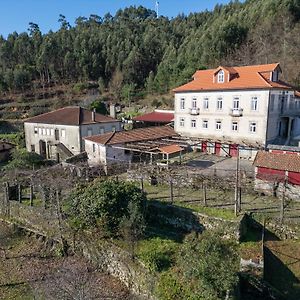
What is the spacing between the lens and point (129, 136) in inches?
1237

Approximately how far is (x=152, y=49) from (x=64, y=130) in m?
54.0

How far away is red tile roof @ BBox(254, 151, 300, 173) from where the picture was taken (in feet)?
64.4

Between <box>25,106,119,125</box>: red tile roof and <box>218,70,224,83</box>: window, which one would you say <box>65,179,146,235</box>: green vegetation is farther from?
<box>25,106,119,125</box>: red tile roof

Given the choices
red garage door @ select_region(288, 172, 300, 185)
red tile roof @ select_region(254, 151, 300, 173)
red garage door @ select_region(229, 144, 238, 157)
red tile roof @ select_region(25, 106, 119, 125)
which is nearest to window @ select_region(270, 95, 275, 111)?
red garage door @ select_region(229, 144, 238, 157)

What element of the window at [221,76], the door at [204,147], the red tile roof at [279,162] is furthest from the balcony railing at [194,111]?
the red tile roof at [279,162]

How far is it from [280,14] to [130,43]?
43094 millimetres

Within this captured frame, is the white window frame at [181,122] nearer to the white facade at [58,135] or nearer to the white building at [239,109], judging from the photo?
the white building at [239,109]

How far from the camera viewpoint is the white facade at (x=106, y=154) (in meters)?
29.6

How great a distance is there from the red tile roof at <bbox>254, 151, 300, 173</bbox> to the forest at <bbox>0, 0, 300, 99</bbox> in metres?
30.5

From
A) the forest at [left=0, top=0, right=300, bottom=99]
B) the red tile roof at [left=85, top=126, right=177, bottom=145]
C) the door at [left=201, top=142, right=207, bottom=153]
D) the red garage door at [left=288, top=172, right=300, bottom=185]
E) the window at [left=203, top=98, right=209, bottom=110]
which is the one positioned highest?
the forest at [left=0, top=0, right=300, bottom=99]

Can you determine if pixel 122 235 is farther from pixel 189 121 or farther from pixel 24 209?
pixel 189 121

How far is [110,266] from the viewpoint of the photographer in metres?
15.3

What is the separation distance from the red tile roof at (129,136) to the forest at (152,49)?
81.2 feet

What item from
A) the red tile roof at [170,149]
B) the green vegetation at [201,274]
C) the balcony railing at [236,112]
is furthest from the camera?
the balcony railing at [236,112]
